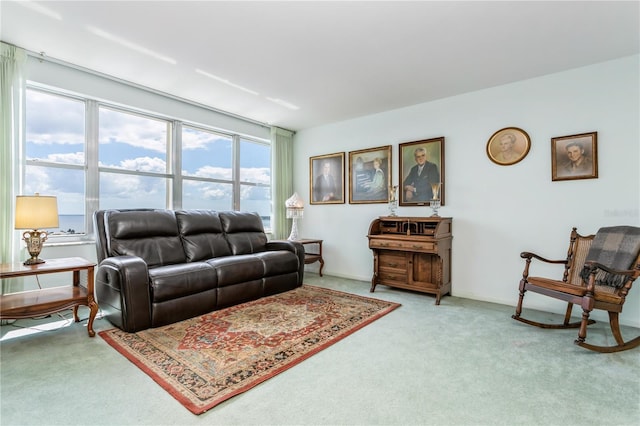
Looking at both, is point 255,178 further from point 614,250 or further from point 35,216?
point 614,250

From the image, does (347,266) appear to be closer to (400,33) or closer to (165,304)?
(165,304)

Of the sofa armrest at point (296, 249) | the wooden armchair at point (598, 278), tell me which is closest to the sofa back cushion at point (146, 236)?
the sofa armrest at point (296, 249)

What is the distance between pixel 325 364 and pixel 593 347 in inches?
78.6

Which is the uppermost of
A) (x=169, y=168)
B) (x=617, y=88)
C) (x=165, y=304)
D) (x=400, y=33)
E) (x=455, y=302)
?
(x=400, y=33)

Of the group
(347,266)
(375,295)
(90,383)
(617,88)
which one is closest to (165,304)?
(90,383)

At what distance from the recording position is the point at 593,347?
2.27 meters

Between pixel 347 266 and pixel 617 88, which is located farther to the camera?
pixel 347 266

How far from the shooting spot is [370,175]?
4.70 m

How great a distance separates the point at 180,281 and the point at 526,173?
3.78 meters

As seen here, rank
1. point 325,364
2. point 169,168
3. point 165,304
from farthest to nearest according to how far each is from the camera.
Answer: point 169,168 → point 165,304 → point 325,364

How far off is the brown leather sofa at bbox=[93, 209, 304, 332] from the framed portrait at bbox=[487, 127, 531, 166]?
2681 millimetres

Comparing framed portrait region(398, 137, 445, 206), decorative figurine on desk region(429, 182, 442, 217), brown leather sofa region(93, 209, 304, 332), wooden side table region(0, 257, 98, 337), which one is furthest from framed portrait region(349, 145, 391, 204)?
wooden side table region(0, 257, 98, 337)

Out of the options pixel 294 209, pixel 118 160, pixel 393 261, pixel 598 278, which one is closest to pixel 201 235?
pixel 118 160

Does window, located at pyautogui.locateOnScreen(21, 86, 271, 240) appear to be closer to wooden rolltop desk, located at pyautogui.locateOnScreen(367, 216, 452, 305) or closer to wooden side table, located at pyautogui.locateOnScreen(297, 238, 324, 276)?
wooden side table, located at pyautogui.locateOnScreen(297, 238, 324, 276)
